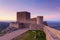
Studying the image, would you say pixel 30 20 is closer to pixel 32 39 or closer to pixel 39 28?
pixel 39 28

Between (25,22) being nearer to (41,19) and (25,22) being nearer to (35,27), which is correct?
(41,19)

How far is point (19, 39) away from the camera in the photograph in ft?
39.0

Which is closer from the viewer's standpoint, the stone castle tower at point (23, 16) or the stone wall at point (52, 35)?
the stone wall at point (52, 35)

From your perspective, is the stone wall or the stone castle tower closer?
the stone wall

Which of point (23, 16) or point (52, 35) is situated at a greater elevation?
point (52, 35)

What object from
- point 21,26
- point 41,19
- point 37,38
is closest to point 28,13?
point 21,26

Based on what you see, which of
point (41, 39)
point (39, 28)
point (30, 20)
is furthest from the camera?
point (30, 20)

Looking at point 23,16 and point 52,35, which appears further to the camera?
point 23,16

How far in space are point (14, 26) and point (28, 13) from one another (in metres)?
4.15

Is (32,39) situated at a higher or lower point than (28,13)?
lower

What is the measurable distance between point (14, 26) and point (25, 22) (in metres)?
2.84

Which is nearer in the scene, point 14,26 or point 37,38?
point 37,38

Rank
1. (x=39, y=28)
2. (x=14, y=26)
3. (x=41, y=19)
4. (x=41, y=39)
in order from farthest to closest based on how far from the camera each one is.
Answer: (x=14, y=26) → (x=41, y=19) → (x=39, y=28) → (x=41, y=39)

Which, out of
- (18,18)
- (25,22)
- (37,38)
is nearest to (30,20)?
(25,22)
